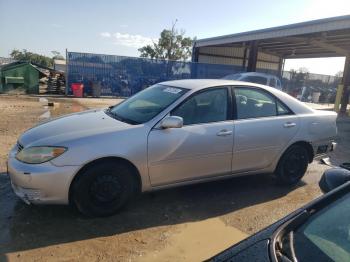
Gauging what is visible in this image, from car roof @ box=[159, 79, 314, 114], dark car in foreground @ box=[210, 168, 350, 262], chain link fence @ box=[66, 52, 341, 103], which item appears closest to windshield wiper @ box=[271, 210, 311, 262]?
dark car in foreground @ box=[210, 168, 350, 262]

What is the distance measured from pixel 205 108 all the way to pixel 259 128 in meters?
0.87

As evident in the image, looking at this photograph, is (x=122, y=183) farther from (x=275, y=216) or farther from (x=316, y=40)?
(x=316, y=40)

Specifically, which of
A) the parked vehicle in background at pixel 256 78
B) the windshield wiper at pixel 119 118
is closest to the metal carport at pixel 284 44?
the parked vehicle in background at pixel 256 78

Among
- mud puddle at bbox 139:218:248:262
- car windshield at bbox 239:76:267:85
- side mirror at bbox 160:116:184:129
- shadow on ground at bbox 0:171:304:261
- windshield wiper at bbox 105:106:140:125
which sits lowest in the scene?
mud puddle at bbox 139:218:248:262

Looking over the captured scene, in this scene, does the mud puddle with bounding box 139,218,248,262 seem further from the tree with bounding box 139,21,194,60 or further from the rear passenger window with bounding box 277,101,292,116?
the tree with bounding box 139,21,194,60

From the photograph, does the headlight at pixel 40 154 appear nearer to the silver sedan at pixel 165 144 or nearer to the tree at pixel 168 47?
the silver sedan at pixel 165 144

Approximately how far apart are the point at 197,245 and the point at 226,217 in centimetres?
78

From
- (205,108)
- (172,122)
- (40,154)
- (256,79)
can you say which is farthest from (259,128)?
(256,79)

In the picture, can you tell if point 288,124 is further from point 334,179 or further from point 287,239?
point 287,239

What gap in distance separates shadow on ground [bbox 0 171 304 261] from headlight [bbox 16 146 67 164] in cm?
70

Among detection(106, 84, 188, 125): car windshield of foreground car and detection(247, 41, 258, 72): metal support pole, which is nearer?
detection(106, 84, 188, 125): car windshield of foreground car

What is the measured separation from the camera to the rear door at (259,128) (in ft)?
15.3

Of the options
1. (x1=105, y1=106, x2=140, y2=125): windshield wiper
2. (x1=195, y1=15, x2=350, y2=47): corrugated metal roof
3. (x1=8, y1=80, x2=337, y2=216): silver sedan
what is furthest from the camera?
(x1=195, y1=15, x2=350, y2=47): corrugated metal roof

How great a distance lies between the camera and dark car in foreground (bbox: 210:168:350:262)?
1632 mm
